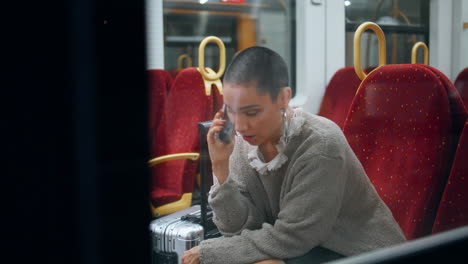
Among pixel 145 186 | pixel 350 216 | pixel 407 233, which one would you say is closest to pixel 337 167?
pixel 350 216

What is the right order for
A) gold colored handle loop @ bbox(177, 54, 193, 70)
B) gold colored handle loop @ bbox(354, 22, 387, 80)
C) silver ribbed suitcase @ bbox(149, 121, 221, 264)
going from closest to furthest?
silver ribbed suitcase @ bbox(149, 121, 221, 264)
gold colored handle loop @ bbox(177, 54, 193, 70)
gold colored handle loop @ bbox(354, 22, 387, 80)

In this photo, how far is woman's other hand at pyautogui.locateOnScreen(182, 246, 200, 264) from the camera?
1.29 metres

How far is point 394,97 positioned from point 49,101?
43.7 inches

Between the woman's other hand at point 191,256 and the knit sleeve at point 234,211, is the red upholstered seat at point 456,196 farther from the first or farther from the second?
the woman's other hand at point 191,256

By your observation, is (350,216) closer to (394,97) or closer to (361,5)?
(394,97)

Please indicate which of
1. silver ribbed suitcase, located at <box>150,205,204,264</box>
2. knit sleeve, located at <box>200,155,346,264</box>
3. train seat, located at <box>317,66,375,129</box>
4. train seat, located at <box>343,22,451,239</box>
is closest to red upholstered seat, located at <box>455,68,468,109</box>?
train seat, located at <box>317,66,375,129</box>

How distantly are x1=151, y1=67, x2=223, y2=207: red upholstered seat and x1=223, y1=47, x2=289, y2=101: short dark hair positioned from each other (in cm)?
22

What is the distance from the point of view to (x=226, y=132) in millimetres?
1183

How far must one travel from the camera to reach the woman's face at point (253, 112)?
1.14 meters

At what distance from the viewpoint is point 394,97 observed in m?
1.53

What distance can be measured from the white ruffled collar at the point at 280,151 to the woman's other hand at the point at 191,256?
0.26 meters

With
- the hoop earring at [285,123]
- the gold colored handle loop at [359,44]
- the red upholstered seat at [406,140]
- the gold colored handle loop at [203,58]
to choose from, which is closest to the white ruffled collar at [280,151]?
the hoop earring at [285,123]

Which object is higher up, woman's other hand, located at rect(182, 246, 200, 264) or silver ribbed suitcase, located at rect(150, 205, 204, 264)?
silver ribbed suitcase, located at rect(150, 205, 204, 264)

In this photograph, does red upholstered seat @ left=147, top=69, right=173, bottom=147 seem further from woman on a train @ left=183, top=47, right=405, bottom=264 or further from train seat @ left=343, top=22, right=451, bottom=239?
train seat @ left=343, top=22, right=451, bottom=239
